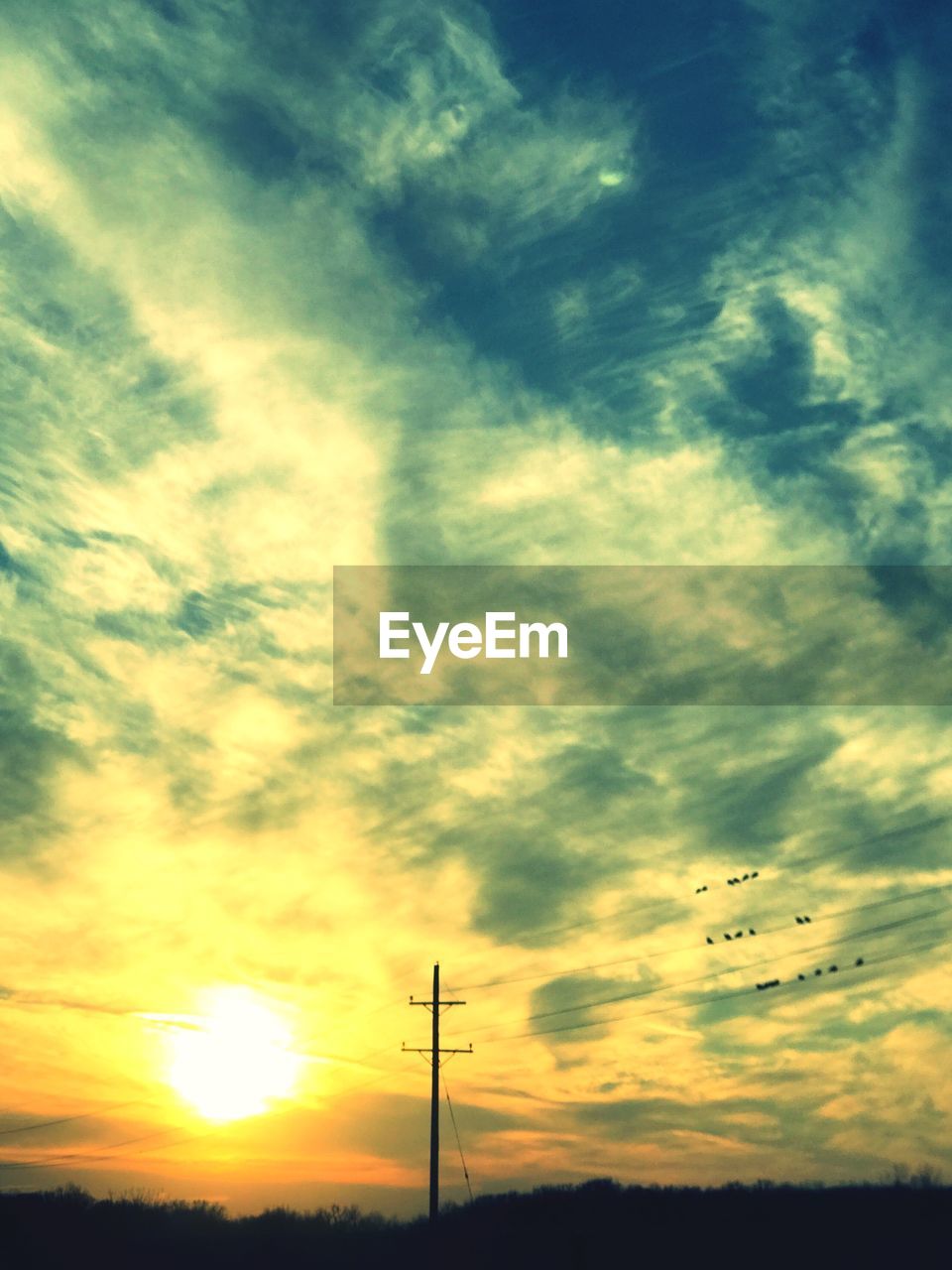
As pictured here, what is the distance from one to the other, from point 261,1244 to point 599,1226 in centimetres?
4377

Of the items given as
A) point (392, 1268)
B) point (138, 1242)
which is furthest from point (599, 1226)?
point (138, 1242)

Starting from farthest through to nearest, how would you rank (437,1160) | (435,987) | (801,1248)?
(801,1248) → (435,987) → (437,1160)

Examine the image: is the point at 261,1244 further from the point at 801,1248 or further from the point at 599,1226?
the point at 801,1248

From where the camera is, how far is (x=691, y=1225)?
77.9 meters

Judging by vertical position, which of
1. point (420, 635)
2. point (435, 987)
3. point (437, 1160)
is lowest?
point (437, 1160)

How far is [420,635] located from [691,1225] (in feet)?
181

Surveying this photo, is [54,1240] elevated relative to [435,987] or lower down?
lower down

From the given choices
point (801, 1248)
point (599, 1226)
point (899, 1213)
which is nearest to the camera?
point (801, 1248)

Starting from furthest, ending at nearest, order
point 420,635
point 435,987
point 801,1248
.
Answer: point 801,1248
point 435,987
point 420,635

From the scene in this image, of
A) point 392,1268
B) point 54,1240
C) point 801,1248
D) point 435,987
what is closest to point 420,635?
point 435,987

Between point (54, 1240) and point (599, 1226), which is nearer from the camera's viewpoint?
point (599, 1226)

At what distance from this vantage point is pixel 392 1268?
77.2 m

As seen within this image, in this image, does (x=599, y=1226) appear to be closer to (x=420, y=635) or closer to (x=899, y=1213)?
(x=899, y=1213)

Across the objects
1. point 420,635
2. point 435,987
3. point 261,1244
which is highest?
point 420,635
